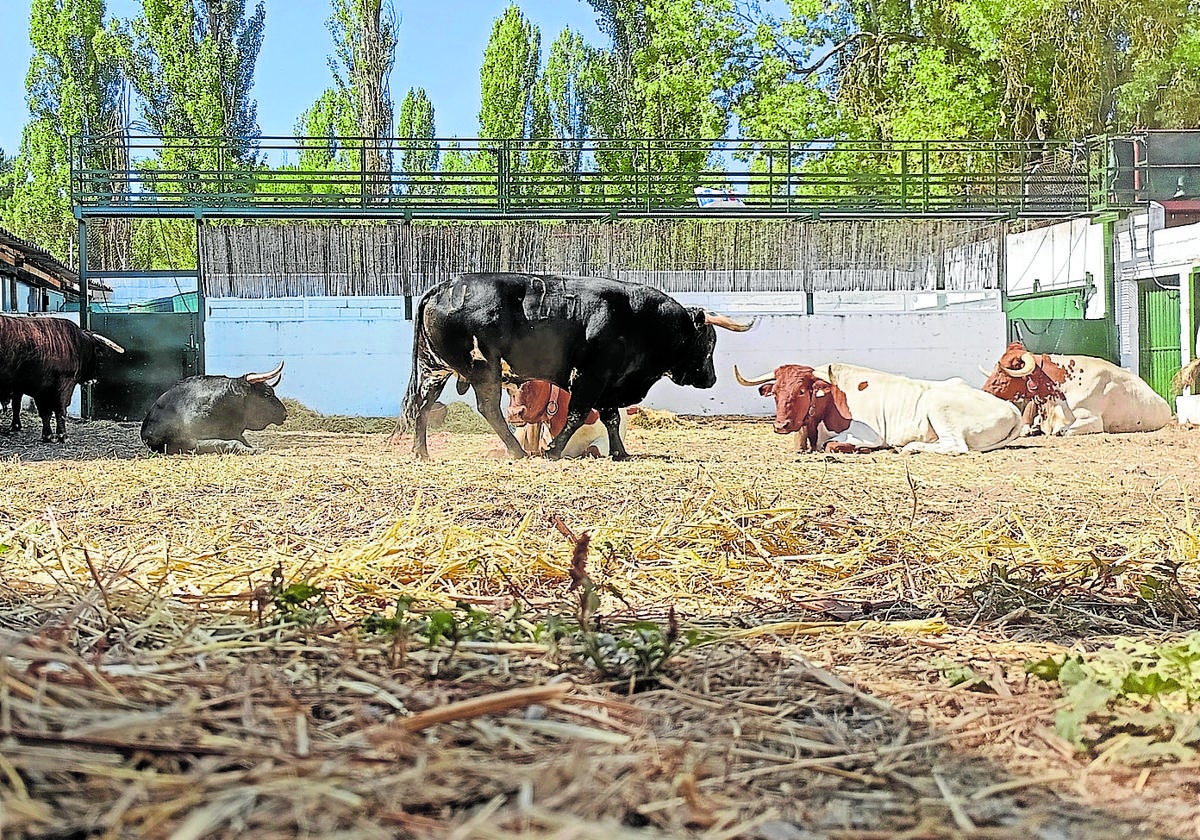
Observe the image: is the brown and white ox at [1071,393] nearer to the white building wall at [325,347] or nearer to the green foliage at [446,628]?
the white building wall at [325,347]

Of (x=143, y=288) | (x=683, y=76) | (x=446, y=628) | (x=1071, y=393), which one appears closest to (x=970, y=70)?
(x=683, y=76)

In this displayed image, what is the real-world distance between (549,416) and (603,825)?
321 inches

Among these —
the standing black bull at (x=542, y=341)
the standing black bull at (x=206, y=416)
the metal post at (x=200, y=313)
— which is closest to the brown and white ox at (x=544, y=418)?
the standing black bull at (x=542, y=341)

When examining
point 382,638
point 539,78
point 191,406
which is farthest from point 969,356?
point 539,78

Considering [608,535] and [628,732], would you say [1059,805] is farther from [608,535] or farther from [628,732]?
[608,535]

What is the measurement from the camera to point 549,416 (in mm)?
9602

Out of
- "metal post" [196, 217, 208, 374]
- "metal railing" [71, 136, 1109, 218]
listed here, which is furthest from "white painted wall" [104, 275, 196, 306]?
"metal post" [196, 217, 208, 374]

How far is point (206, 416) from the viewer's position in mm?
10312

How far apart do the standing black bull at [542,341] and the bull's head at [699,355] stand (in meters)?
0.28

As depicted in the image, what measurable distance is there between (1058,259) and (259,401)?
1256 centimetres

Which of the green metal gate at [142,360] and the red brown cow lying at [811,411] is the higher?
the green metal gate at [142,360]

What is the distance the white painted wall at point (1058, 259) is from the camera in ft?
55.1

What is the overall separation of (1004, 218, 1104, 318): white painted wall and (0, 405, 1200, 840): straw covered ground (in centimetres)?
1229

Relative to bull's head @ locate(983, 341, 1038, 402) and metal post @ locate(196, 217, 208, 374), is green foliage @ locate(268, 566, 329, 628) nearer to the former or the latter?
bull's head @ locate(983, 341, 1038, 402)
